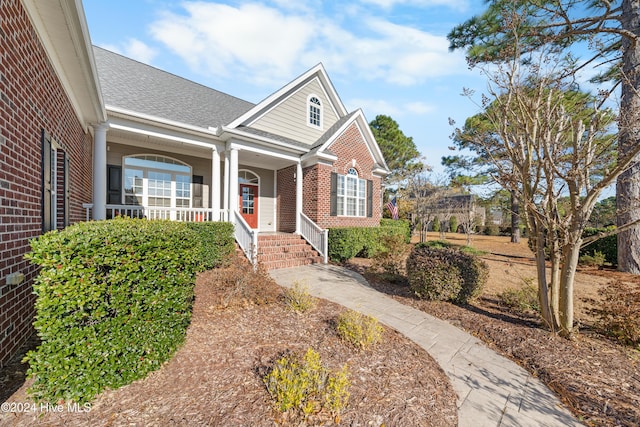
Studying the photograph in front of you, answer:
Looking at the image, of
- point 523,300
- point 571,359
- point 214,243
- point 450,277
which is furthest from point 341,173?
point 571,359

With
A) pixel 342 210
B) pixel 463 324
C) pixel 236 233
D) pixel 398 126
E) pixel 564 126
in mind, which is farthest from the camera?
pixel 398 126

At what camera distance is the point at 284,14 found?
692cm

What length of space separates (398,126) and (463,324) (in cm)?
2241

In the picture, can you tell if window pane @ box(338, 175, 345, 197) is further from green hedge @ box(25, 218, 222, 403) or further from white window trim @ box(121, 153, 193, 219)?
green hedge @ box(25, 218, 222, 403)

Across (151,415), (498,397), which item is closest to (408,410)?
(498,397)

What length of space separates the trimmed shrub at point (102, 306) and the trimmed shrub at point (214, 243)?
408 cm

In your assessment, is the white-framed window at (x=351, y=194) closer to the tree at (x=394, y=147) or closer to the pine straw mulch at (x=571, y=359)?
the pine straw mulch at (x=571, y=359)

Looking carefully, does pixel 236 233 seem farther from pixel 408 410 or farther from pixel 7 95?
pixel 408 410

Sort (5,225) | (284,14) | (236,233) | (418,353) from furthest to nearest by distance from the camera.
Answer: (236,233) → (284,14) → (418,353) → (5,225)

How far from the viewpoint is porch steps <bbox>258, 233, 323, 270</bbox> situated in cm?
772

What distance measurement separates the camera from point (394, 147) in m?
23.4

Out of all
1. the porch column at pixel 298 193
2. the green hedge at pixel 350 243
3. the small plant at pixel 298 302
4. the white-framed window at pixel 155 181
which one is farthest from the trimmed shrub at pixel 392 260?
the white-framed window at pixel 155 181

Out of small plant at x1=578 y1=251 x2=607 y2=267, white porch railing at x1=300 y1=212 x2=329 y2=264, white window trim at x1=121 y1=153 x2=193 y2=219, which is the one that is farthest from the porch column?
small plant at x1=578 y1=251 x2=607 y2=267

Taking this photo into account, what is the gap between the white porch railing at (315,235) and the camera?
8.80 m
